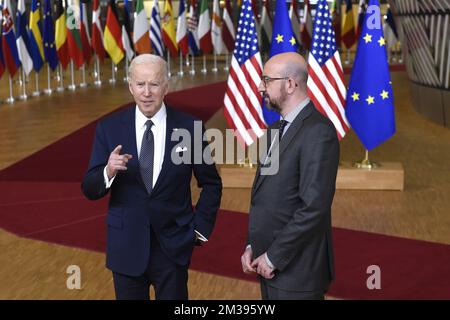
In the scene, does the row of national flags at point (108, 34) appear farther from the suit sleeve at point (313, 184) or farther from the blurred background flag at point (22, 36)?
the suit sleeve at point (313, 184)

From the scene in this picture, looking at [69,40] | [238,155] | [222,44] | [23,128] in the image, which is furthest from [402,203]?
[222,44]

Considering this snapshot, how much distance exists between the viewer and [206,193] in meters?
3.19

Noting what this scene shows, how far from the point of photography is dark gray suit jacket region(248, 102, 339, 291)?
2.68 meters

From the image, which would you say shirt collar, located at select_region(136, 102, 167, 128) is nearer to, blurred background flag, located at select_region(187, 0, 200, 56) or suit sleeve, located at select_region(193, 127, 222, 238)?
suit sleeve, located at select_region(193, 127, 222, 238)

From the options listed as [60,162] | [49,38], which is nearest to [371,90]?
[60,162]

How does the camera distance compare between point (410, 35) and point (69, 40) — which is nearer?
point (410, 35)

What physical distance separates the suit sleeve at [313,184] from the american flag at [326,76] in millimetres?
5045

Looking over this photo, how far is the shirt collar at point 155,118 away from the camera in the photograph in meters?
3.00

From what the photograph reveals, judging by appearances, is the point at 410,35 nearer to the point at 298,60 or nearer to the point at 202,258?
the point at 202,258

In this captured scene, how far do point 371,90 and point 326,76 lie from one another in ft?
1.62

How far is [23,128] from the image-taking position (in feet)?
38.0

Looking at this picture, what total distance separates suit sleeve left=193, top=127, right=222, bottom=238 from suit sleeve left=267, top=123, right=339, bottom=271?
1.58ft

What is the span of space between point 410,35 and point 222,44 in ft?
27.5
